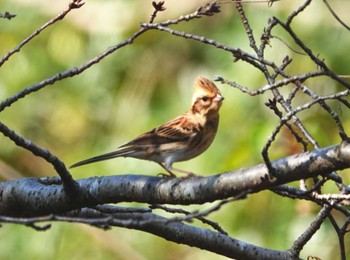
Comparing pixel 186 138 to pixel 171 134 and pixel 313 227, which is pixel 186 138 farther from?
pixel 313 227

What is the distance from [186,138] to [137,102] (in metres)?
2.31

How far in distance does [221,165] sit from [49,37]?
8.71ft

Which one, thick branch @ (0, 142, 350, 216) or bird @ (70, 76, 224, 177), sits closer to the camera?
thick branch @ (0, 142, 350, 216)

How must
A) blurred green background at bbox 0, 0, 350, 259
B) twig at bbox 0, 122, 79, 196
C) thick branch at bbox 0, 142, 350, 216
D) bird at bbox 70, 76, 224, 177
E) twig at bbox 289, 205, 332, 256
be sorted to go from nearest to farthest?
thick branch at bbox 0, 142, 350, 216 → twig at bbox 0, 122, 79, 196 → twig at bbox 289, 205, 332, 256 → bird at bbox 70, 76, 224, 177 → blurred green background at bbox 0, 0, 350, 259

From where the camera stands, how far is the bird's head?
16.6ft

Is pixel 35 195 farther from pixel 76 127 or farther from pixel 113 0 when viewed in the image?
pixel 113 0

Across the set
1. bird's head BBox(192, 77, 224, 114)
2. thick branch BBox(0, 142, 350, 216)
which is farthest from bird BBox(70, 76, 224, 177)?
thick branch BBox(0, 142, 350, 216)

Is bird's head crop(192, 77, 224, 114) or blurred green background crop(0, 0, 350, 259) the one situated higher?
blurred green background crop(0, 0, 350, 259)

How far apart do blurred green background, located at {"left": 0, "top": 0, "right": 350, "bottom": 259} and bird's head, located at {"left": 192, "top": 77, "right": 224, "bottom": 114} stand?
0.82ft

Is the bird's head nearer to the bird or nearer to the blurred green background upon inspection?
the bird

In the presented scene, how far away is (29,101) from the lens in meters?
7.93

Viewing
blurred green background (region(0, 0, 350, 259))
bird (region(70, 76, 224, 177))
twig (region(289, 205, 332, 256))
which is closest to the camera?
twig (region(289, 205, 332, 256))

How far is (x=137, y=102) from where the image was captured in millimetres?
7328

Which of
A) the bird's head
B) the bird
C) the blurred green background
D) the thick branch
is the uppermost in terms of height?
the blurred green background
